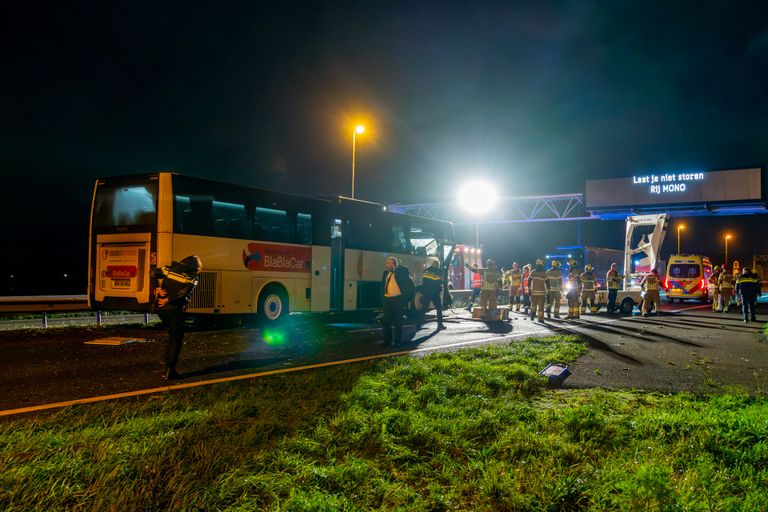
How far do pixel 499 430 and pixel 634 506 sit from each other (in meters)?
1.49

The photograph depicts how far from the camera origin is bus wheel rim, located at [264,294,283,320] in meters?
13.7

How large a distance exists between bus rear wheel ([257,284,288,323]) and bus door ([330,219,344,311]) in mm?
1903

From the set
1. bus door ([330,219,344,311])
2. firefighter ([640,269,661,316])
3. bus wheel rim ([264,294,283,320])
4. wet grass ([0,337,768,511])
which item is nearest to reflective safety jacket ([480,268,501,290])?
bus door ([330,219,344,311])

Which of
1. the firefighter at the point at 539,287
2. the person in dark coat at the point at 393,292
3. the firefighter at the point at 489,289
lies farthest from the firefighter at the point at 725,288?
the person in dark coat at the point at 393,292

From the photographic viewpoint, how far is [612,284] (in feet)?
62.3

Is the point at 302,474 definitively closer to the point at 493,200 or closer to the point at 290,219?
the point at 290,219

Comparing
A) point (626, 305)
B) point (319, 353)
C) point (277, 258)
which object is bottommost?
point (319, 353)

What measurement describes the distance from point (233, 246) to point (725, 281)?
1923 cm

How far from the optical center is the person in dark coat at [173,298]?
22.9 ft

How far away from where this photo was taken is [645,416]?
4938 millimetres

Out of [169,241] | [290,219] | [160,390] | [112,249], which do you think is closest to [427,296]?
[290,219]

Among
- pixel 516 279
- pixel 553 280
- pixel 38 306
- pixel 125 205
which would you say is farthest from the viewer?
pixel 516 279

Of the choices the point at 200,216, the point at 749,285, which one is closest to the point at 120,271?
the point at 200,216

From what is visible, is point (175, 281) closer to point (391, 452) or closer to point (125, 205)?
point (391, 452)
